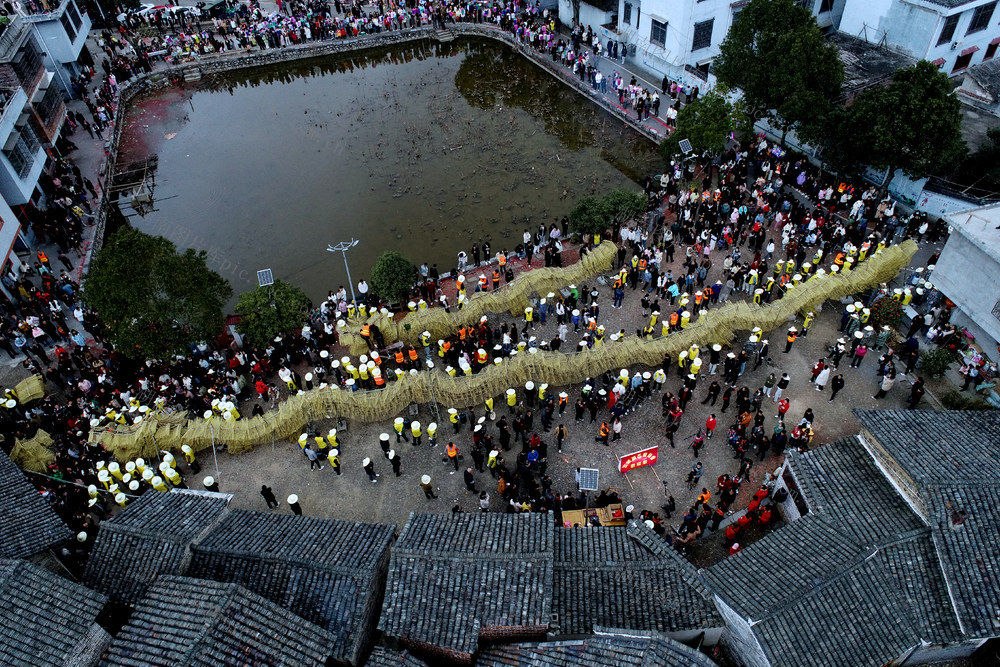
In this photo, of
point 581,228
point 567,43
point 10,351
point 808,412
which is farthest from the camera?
point 567,43

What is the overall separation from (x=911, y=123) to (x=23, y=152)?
3600 centimetres

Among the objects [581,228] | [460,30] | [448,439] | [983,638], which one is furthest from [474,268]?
[460,30]

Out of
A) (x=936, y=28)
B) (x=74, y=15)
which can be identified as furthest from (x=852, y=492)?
(x=74, y=15)

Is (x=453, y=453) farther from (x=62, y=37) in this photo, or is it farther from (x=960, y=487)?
(x=62, y=37)

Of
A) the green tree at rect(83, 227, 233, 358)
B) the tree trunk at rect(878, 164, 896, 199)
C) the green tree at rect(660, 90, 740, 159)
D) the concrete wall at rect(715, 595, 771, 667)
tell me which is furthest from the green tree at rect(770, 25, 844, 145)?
the green tree at rect(83, 227, 233, 358)

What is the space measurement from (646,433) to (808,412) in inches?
180

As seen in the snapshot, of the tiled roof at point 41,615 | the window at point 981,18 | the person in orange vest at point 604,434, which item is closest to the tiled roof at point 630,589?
the person in orange vest at point 604,434

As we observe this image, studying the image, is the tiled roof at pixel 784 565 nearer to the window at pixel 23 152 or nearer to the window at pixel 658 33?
the window at pixel 658 33

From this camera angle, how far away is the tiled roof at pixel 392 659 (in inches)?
519

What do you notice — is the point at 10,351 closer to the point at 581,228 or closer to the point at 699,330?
the point at 581,228

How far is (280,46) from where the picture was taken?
43.0 meters

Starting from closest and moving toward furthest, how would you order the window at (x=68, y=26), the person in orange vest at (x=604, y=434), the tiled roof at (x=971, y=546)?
the tiled roof at (x=971, y=546) < the person in orange vest at (x=604, y=434) < the window at (x=68, y=26)

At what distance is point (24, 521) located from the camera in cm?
1619

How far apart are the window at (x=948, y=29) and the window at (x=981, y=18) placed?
95cm
